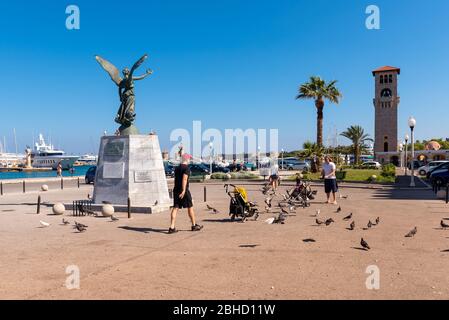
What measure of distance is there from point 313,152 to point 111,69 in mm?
25098

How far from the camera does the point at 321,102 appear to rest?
135 feet

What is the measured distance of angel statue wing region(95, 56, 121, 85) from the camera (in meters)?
15.7

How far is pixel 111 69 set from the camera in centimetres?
1603

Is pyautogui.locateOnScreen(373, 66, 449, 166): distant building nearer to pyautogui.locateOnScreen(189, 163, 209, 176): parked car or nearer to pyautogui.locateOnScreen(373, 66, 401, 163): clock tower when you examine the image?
pyautogui.locateOnScreen(373, 66, 401, 163): clock tower

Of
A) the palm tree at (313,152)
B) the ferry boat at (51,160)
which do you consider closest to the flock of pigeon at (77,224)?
the palm tree at (313,152)

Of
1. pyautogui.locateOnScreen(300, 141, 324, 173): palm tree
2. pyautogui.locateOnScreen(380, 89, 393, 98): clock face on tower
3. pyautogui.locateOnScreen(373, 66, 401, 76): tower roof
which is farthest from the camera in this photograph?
pyautogui.locateOnScreen(380, 89, 393, 98): clock face on tower

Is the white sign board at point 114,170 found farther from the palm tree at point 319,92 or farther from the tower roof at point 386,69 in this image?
the tower roof at point 386,69

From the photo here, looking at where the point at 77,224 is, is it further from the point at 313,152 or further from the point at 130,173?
the point at 313,152

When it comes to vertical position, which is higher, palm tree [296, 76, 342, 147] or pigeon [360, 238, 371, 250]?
palm tree [296, 76, 342, 147]

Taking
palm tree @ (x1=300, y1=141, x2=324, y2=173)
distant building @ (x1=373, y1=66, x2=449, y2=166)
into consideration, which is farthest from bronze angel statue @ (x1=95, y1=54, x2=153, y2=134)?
distant building @ (x1=373, y1=66, x2=449, y2=166)

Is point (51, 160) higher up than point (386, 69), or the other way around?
point (386, 69)

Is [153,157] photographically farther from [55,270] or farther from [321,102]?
[321,102]

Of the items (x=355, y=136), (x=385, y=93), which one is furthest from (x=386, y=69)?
(x=355, y=136)

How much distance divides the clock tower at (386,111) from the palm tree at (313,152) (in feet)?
198
